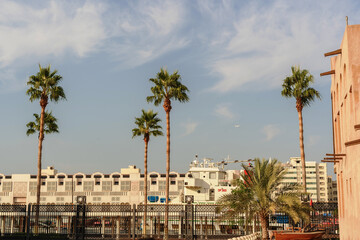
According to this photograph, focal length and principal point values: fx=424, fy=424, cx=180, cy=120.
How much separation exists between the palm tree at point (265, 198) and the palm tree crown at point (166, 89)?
14.3 m

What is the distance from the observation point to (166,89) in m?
40.7

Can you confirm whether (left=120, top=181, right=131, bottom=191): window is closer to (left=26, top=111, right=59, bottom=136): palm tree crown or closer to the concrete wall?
(left=26, top=111, right=59, bottom=136): palm tree crown

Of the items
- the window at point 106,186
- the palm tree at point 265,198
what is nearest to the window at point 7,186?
the window at point 106,186

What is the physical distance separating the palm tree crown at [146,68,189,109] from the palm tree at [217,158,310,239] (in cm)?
1427

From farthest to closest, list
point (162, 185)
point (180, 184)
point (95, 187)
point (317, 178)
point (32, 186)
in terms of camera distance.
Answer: point (317, 178), point (32, 186), point (95, 187), point (180, 184), point (162, 185)

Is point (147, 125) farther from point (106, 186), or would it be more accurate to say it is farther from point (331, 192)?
point (331, 192)

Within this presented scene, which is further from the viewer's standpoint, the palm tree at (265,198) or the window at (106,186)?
→ the window at (106,186)

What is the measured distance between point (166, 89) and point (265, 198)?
17.7 m

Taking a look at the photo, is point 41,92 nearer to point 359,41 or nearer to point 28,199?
point 359,41

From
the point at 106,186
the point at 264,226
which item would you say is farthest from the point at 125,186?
the point at 264,226

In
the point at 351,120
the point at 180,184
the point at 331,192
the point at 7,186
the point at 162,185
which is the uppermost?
the point at 351,120

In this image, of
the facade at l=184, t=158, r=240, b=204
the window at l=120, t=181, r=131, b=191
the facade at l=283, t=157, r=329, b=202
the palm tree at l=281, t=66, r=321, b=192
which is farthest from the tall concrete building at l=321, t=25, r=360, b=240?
the facade at l=283, t=157, r=329, b=202

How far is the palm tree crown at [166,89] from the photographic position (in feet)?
133

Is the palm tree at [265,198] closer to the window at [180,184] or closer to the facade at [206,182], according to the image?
the facade at [206,182]
